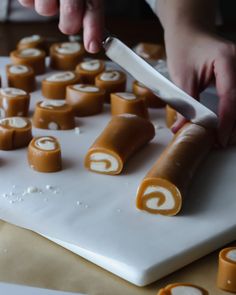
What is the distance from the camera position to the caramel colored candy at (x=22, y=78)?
2.00m

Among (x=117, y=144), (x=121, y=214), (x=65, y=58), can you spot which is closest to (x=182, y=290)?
(x=121, y=214)

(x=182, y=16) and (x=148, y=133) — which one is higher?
(x=182, y=16)

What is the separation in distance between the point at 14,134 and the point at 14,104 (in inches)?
6.9

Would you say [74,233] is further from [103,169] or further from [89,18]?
[89,18]

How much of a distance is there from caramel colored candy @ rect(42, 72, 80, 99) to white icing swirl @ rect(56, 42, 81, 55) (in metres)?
0.21

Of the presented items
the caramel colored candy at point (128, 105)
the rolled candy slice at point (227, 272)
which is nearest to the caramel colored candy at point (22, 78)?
the caramel colored candy at point (128, 105)

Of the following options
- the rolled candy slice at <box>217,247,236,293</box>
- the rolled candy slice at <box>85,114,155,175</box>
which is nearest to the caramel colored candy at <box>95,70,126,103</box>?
the rolled candy slice at <box>85,114,155,175</box>

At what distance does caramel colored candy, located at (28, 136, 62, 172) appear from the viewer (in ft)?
5.24

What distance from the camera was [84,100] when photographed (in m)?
1.89

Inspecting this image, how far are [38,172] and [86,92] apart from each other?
14.9 inches

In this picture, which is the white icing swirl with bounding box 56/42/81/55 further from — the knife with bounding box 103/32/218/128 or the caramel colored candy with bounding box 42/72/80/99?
the knife with bounding box 103/32/218/128

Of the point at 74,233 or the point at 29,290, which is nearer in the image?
the point at 29,290

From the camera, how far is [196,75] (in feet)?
5.79

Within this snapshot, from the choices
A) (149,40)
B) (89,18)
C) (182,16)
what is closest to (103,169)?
(89,18)
